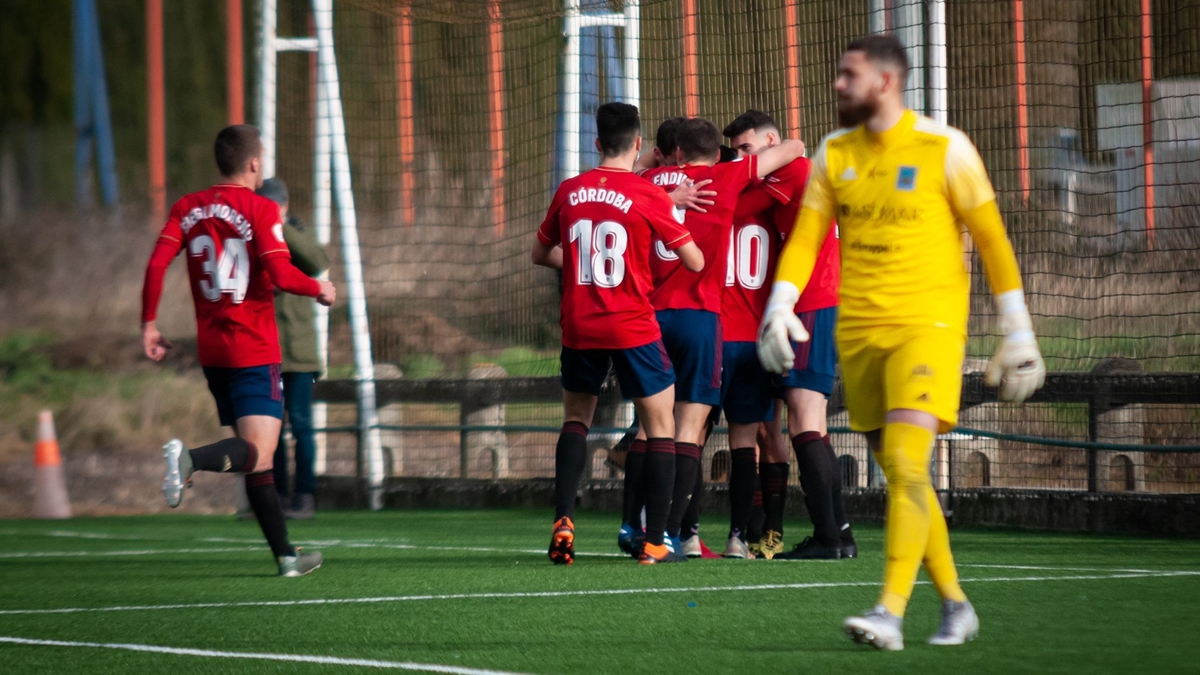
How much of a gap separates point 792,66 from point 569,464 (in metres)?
4.40

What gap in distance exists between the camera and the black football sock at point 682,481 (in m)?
7.12

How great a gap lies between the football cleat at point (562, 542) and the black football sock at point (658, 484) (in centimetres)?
35

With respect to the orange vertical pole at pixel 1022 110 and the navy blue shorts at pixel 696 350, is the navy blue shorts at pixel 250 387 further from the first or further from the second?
the orange vertical pole at pixel 1022 110

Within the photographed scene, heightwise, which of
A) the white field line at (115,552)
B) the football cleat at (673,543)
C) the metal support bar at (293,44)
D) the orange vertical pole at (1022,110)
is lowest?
the white field line at (115,552)

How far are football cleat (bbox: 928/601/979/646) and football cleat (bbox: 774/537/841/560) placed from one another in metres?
2.52

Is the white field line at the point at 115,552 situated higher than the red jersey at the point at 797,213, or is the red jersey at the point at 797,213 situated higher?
the red jersey at the point at 797,213

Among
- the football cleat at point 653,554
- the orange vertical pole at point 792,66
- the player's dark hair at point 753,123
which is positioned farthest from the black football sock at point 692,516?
the orange vertical pole at point 792,66

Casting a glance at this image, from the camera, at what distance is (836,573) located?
640 centimetres

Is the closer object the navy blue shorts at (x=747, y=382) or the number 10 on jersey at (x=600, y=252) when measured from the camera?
→ the number 10 on jersey at (x=600, y=252)

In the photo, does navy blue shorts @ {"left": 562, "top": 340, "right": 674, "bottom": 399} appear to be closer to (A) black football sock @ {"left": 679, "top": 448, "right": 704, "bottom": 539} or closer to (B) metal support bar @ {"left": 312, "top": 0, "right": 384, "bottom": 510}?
(A) black football sock @ {"left": 679, "top": 448, "right": 704, "bottom": 539}

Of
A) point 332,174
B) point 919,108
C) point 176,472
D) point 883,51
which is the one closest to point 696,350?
point 176,472

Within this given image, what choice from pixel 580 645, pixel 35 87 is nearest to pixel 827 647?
pixel 580 645

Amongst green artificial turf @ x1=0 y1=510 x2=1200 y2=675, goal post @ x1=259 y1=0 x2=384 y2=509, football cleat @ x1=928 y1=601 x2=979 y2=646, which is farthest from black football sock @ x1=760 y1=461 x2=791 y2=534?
goal post @ x1=259 y1=0 x2=384 y2=509

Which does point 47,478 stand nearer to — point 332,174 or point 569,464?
point 332,174
